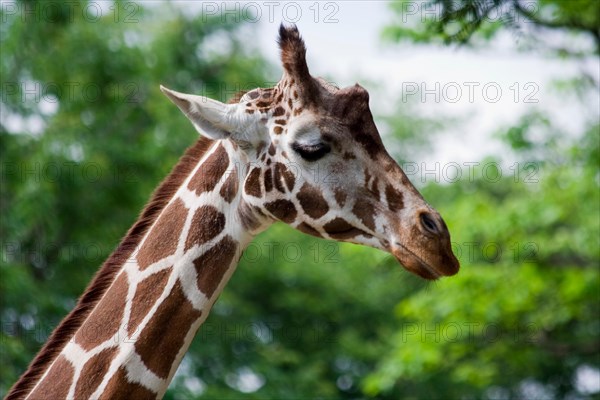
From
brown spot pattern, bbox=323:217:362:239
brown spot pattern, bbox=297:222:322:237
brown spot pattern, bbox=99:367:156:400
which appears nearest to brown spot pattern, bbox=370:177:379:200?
brown spot pattern, bbox=323:217:362:239

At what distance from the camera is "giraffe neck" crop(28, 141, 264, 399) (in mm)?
4309

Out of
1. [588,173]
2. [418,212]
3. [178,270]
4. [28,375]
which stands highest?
[418,212]

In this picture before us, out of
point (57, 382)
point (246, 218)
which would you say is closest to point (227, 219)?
point (246, 218)

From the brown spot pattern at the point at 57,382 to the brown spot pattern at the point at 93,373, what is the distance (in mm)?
66

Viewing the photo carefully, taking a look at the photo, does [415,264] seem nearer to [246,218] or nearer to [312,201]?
[312,201]

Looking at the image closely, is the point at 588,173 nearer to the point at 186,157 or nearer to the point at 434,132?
the point at 186,157

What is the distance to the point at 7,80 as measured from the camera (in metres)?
15.1

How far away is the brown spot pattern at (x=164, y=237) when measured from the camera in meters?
4.48

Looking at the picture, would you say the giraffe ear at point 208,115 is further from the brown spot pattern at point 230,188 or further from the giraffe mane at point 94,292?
the giraffe mane at point 94,292

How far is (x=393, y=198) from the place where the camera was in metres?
4.26

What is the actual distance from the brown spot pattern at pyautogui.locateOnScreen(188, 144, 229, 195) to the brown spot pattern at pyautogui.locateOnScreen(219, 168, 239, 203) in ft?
0.15

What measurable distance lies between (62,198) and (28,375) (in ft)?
36.4

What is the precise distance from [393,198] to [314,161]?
1.29 ft

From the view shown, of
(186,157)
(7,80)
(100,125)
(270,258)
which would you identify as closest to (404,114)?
(270,258)
